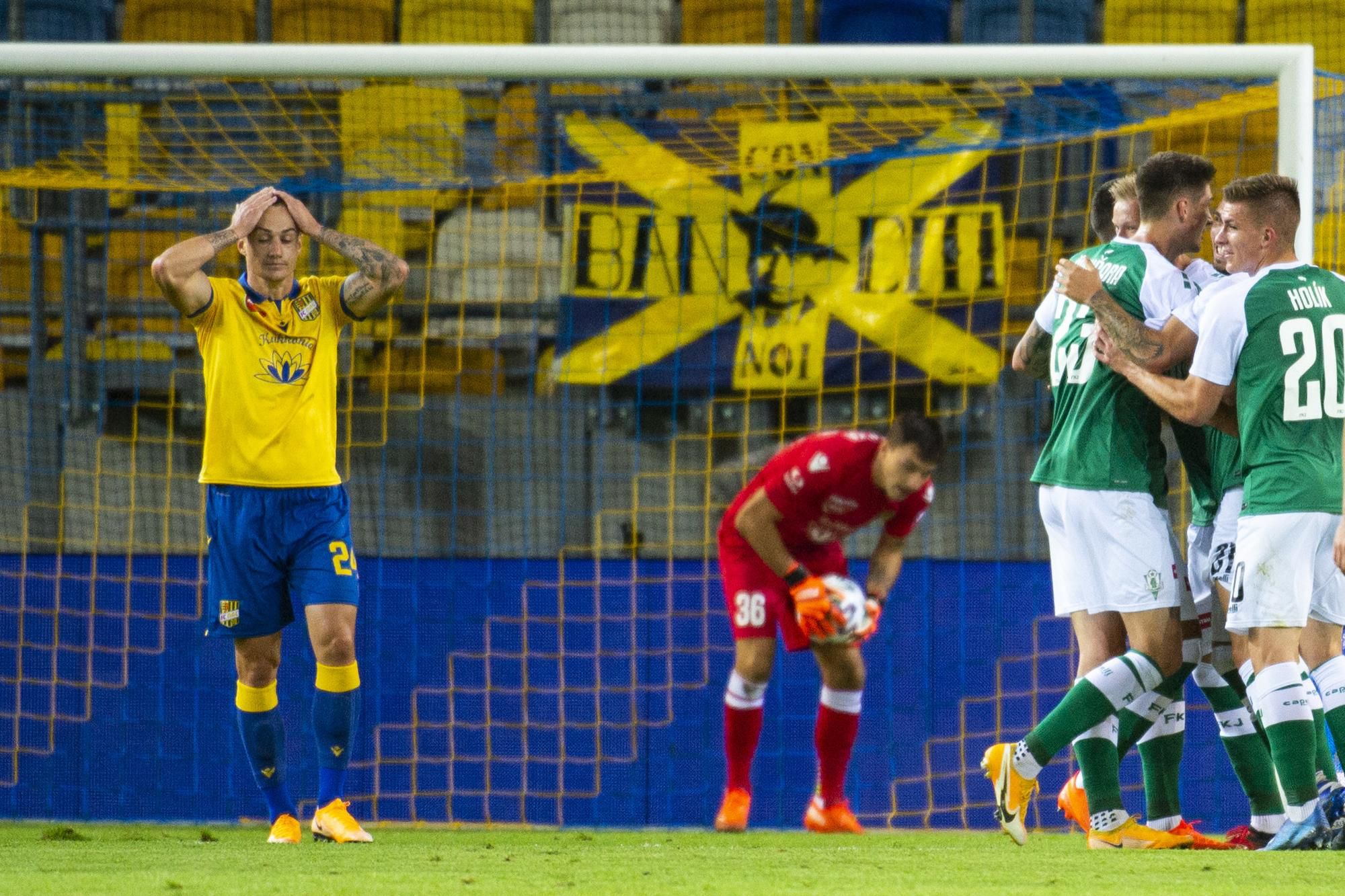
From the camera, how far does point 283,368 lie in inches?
179

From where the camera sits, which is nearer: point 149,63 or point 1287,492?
point 1287,492

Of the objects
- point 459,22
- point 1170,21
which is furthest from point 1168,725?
point 459,22

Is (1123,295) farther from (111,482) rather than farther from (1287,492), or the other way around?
(111,482)

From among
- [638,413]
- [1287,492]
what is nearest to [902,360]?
[638,413]

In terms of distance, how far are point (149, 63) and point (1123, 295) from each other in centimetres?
315

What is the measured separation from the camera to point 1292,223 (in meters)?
3.81

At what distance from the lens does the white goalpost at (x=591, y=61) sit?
4.95 metres

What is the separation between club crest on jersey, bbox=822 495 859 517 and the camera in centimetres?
547

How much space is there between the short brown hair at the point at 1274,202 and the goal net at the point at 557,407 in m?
2.41

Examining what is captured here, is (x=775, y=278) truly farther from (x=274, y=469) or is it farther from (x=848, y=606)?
(x=274, y=469)

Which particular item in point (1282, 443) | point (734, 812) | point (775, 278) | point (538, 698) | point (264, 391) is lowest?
point (734, 812)

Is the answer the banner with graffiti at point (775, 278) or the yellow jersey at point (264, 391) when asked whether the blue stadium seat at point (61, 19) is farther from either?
the yellow jersey at point (264, 391)

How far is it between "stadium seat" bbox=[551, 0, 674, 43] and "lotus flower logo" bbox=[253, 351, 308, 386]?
17.3ft

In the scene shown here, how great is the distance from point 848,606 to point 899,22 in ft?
17.1
